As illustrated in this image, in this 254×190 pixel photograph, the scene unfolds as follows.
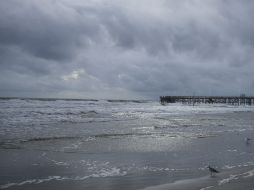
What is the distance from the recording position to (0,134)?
1530cm

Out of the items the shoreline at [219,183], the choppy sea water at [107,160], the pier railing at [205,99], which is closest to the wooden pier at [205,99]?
the pier railing at [205,99]

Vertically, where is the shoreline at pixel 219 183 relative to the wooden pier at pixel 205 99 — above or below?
below

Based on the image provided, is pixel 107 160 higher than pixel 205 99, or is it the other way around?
pixel 205 99

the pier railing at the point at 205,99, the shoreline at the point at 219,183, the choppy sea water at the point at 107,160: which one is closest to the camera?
the shoreline at the point at 219,183

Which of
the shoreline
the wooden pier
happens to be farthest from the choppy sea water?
the wooden pier

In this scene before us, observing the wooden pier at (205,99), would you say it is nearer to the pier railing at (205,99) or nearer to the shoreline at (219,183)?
the pier railing at (205,99)

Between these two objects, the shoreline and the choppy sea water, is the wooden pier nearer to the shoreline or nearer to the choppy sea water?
the choppy sea water

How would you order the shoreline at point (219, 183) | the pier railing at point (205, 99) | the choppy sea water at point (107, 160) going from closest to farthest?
the shoreline at point (219, 183), the choppy sea water at point (107, 160), the pier railing at point (205, 99)

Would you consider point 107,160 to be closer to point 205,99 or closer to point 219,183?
point 219,183

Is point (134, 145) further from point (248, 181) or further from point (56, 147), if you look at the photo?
point (248, 181)

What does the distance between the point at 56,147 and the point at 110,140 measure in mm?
2942

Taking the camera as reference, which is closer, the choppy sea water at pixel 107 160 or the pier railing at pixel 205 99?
the choppy sea water at pixel 107 160

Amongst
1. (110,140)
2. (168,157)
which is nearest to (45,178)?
(168,157)

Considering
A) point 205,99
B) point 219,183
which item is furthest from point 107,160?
point 205,99
